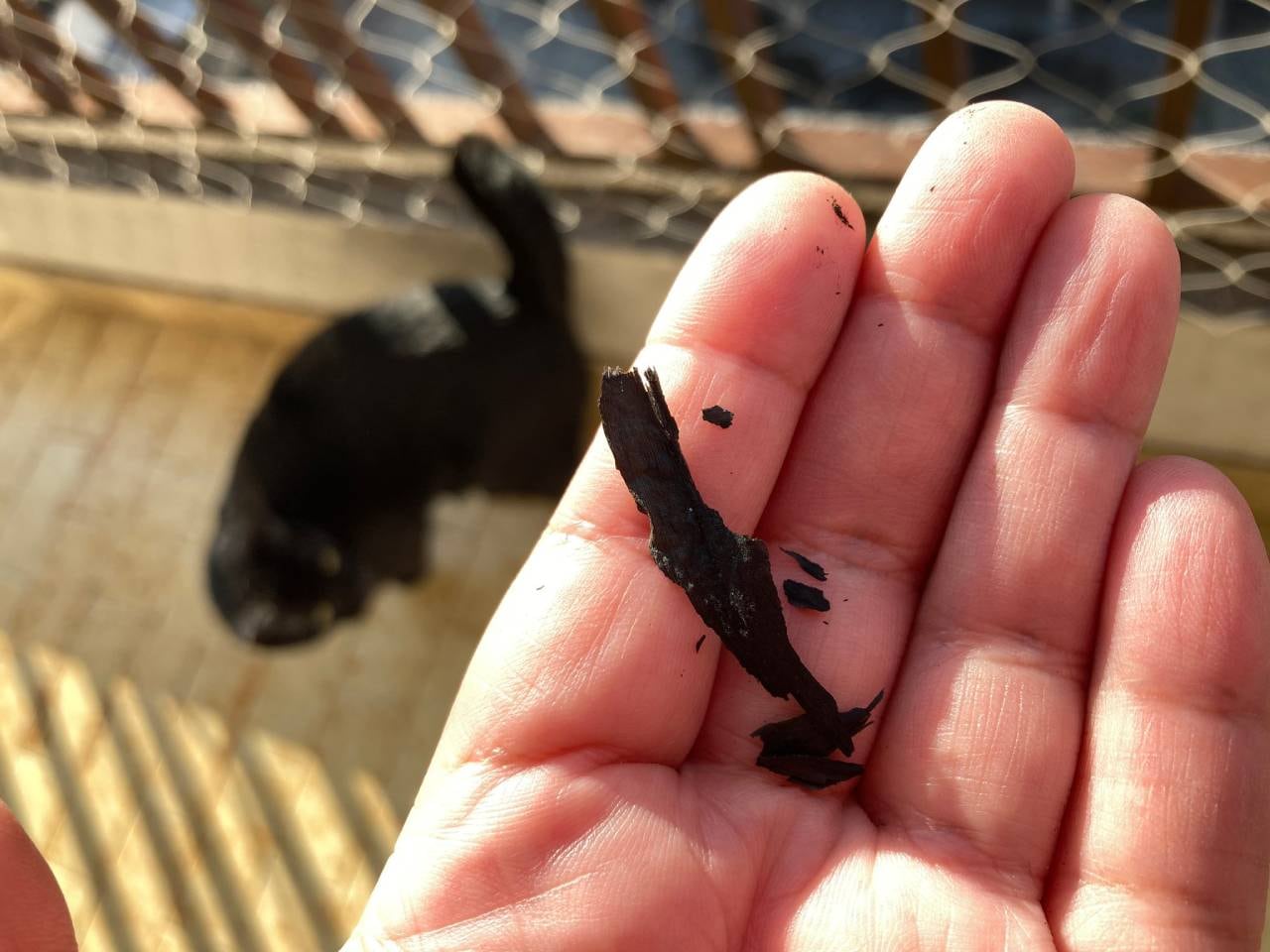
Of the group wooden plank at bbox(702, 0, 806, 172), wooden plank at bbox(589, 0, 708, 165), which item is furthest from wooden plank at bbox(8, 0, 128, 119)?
wooden plank at bbox(702, 0, 806, 172)

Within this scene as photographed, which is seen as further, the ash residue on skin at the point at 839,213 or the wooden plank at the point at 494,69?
the wooden plank at the point at 494,69

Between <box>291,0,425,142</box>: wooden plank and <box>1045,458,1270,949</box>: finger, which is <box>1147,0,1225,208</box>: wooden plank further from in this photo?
<box>291,0,425,142</box>: wooden plank

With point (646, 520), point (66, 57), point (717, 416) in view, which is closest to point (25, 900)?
point (646, 520)

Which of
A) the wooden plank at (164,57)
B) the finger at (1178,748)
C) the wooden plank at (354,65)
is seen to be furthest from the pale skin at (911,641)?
the wooden plank at (164,57)

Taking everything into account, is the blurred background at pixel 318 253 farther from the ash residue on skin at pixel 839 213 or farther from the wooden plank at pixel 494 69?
the ash residue on skin at pixel 839 213

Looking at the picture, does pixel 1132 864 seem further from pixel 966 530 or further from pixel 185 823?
pixel 185 823

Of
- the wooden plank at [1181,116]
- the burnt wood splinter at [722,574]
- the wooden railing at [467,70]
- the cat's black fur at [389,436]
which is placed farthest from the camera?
the cat's black fur at [389,436]
